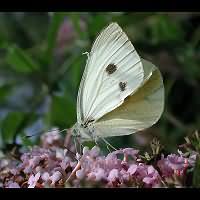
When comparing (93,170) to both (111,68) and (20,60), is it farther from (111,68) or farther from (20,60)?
(20,60)

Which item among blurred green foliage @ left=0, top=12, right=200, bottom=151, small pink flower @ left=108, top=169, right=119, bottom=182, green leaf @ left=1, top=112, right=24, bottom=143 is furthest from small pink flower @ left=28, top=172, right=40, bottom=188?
green leaf @ left=1, top=112, right=24, bottom=143

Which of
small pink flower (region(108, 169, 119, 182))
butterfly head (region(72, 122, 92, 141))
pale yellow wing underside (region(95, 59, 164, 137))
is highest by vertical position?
pale yellow wing underside (region(95, 59, 164, 137))

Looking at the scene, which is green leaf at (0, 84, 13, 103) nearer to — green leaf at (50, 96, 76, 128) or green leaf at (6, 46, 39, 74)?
green leaf at (6, 46, 39, 74)

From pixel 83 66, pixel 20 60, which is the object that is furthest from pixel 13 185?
pixel 83 66

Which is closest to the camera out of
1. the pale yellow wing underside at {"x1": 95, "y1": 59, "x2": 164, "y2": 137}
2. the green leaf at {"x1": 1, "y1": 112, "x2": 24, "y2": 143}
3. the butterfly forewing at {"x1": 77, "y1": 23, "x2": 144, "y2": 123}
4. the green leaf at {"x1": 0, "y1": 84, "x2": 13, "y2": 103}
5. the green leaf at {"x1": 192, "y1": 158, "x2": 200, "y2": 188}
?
the green leaf at {"x1": 192, "y1": 158, "x2": 200, "y2": 188}

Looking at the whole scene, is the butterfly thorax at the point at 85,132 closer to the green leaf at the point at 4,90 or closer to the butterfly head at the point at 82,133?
the butterfly head at the point at 82,133
